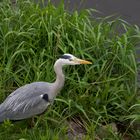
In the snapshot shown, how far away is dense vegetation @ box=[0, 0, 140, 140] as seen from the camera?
4.34 metres

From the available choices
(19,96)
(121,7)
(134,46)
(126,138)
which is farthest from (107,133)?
(121,7)

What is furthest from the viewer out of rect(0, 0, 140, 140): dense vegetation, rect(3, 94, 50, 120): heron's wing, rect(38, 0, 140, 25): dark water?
rect(38, 0, 140, 25): dark water

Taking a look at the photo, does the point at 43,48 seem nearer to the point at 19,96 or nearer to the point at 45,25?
the point at 45,25

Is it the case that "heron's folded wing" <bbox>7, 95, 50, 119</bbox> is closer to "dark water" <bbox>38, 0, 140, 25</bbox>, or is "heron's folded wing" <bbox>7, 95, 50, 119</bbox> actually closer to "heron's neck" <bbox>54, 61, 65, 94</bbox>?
"heron's neck" <bbox>54, 61, 65, 94</bbox>

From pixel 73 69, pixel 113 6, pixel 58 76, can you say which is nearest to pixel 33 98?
pixel 58 76

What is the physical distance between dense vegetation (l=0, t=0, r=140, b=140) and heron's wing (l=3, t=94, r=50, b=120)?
10cm

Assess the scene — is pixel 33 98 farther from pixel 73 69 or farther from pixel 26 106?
pixel 73 69

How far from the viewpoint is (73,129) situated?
434 cm

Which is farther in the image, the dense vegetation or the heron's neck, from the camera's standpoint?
the dense vegetation

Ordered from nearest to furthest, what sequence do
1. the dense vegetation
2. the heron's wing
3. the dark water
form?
the heron's wing → the dense vegetation → the dark water

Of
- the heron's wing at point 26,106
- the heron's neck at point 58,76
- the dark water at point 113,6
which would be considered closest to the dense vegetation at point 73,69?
the heron's wing at point 26,106

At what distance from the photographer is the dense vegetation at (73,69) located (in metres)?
4.34

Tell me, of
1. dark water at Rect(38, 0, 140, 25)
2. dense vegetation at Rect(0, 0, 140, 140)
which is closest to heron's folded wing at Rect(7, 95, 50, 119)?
dense vegetation at Rect(0, 0, 140, 140)

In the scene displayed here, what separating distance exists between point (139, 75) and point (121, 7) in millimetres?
1845
